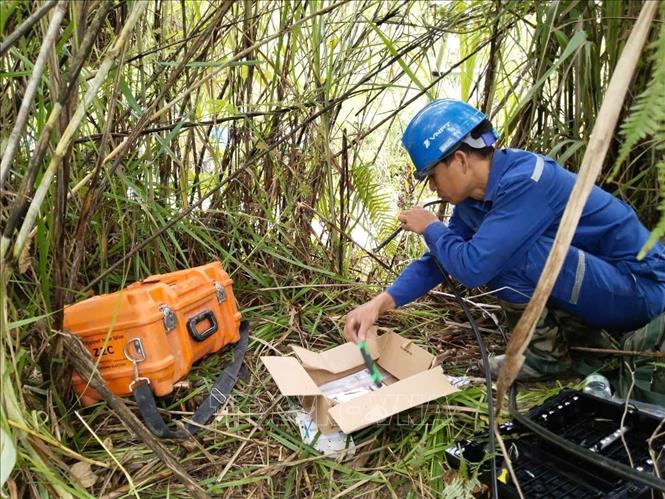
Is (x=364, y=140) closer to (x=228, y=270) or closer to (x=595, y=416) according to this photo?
(x=228, y=270)

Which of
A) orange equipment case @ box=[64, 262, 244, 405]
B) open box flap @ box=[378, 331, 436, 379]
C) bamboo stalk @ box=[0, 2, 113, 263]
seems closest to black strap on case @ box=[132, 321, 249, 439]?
orange equipment case @ box=[64, 262, 244, 405]

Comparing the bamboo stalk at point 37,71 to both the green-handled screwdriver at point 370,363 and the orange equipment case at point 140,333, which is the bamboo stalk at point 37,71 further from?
the green-handled screwdriver at point 370,363

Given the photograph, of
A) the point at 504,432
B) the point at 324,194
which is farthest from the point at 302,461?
the point at 324,194

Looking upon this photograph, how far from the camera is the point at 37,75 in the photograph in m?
0.94

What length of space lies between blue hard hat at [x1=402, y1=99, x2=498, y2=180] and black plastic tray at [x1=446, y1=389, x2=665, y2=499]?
0.81 meters

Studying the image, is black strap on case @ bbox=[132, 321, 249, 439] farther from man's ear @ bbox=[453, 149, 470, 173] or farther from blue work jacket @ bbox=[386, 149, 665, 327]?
man's ear @ bbox=[453, 149, 470, 173]

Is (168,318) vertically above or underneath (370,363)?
above

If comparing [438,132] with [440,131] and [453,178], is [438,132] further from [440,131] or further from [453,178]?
[453,178]

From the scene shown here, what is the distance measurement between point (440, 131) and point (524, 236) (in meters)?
0.42

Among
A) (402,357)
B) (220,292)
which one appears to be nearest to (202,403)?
(220,292)

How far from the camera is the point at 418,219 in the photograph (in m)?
2.01

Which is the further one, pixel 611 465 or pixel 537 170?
pixel 537 170

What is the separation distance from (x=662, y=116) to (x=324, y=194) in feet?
6.24

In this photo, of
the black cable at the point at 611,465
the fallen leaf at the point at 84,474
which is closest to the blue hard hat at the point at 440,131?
the black cable at the point at 611,465
